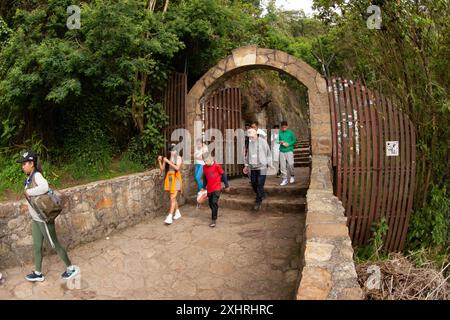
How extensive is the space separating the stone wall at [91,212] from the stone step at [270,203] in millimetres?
1242

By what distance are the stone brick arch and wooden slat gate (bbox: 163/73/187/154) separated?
34 cm

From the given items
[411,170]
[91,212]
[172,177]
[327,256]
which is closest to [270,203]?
[172,177]

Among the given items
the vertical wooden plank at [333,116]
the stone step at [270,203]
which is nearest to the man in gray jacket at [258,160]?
the stone step at [270,203]

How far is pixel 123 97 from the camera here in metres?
7.91

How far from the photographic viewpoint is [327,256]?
3404 mm

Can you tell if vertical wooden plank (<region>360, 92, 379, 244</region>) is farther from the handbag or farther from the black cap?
the black cap

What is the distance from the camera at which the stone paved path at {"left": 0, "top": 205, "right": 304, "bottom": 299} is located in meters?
4.09

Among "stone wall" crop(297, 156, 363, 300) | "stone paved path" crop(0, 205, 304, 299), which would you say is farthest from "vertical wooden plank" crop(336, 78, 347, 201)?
"stone wall" crop(297, 156, 363, 300)

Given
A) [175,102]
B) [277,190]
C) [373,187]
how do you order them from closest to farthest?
[373,187] < [277,190] < [175,102]

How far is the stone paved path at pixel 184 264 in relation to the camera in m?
4.09

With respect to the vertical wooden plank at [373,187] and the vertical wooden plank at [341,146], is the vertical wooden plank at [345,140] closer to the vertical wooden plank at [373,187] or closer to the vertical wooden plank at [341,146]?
the vertical wooden plank at [341,146]

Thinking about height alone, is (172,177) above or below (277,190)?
above

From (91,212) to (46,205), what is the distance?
1.48 metres

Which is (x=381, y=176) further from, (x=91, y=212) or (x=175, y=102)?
(x=91, y=212)
